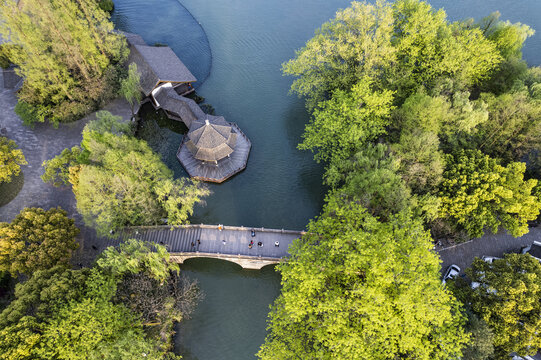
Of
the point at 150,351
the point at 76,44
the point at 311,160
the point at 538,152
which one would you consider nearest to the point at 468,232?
the point at 538,152

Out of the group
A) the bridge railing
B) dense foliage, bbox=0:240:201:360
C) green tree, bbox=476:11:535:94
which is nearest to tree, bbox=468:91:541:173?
green tree, bbox=476:11:535:94

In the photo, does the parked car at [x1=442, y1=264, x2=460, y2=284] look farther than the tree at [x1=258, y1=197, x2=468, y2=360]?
Yes

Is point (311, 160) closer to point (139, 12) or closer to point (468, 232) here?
point (468, 232)

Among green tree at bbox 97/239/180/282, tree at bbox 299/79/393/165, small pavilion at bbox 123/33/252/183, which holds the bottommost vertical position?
green tree at bbox 97/239/180/282

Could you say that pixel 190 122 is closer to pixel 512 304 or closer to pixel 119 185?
pixel 119 185

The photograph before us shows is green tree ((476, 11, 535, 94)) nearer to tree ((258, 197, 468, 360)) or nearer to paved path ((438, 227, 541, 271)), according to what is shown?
paved path ((438, 227, 541, 271))

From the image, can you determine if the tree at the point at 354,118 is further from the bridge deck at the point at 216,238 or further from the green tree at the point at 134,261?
the green tree at the point at 134,261
